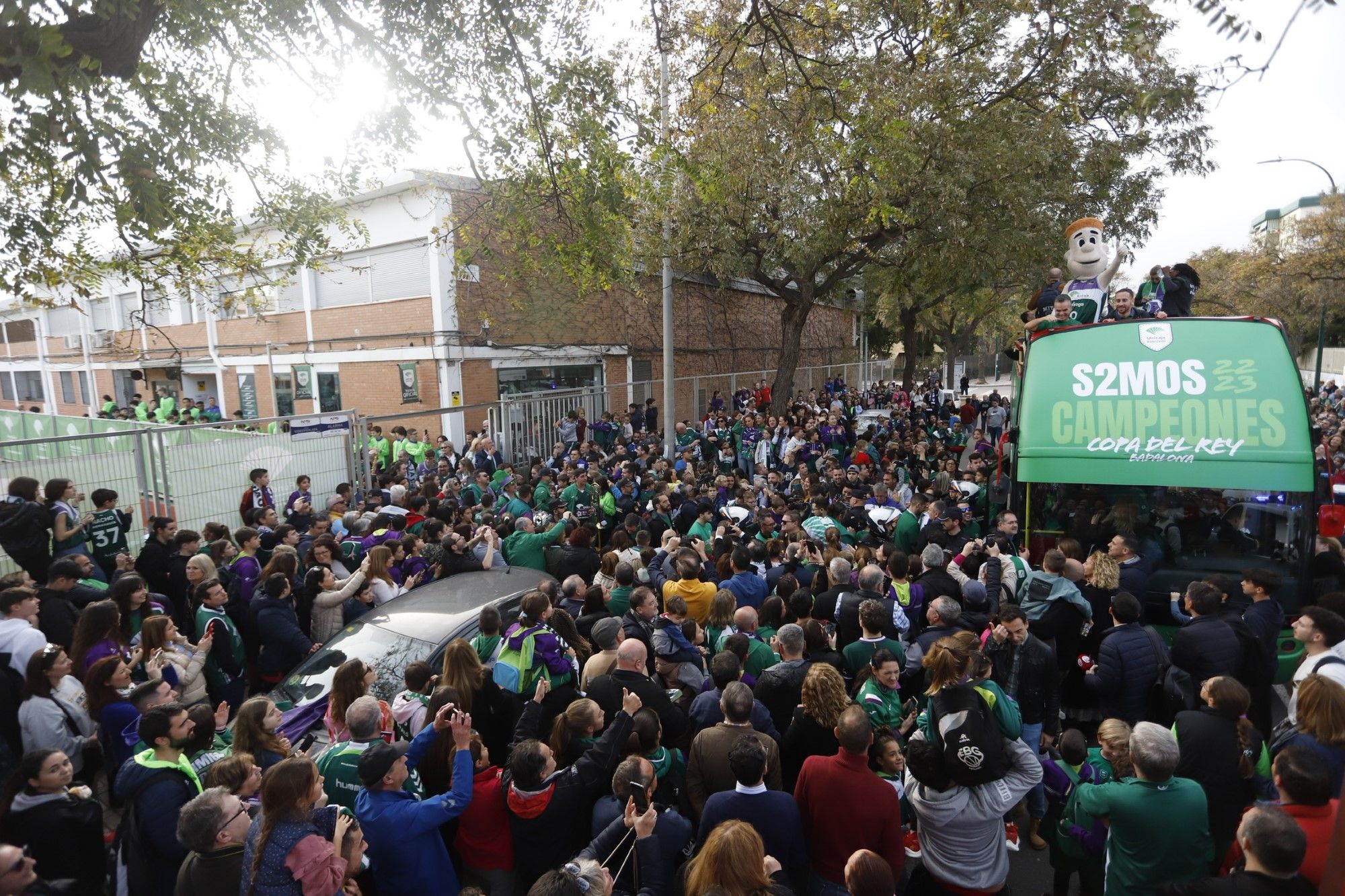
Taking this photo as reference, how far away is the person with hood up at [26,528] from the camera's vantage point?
610 centimetres

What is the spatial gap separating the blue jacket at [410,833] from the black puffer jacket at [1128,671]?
3.87 metres

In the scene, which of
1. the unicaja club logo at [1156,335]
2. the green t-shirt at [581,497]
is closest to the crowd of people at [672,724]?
the unicaja club logo at [1156,335]

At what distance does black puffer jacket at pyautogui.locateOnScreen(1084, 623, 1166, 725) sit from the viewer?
449cm

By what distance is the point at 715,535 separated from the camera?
7.95 m

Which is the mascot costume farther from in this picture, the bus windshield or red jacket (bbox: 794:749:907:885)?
red jacket (bbox: 794:749:907:885)

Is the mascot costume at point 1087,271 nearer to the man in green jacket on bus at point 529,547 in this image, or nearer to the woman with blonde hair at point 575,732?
the man in green jacket on bus at point 529,547

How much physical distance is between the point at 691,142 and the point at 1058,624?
10.9 meters

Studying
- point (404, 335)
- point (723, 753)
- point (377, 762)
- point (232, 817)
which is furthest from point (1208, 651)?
point (404, 335)

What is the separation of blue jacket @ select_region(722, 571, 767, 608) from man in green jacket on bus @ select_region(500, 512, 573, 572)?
2.19 meters

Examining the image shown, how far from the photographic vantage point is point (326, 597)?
18.6ft

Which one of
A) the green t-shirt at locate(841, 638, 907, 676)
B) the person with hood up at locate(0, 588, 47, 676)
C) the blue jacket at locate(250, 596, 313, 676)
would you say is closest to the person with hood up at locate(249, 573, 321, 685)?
the blue jacket at locate(250, 596, 313, 676)

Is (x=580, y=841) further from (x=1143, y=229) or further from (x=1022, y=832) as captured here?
(x=1143, y=229)

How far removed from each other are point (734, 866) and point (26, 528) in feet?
22.5

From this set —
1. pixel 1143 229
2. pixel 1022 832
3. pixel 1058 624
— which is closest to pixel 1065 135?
pixel 1143 229
